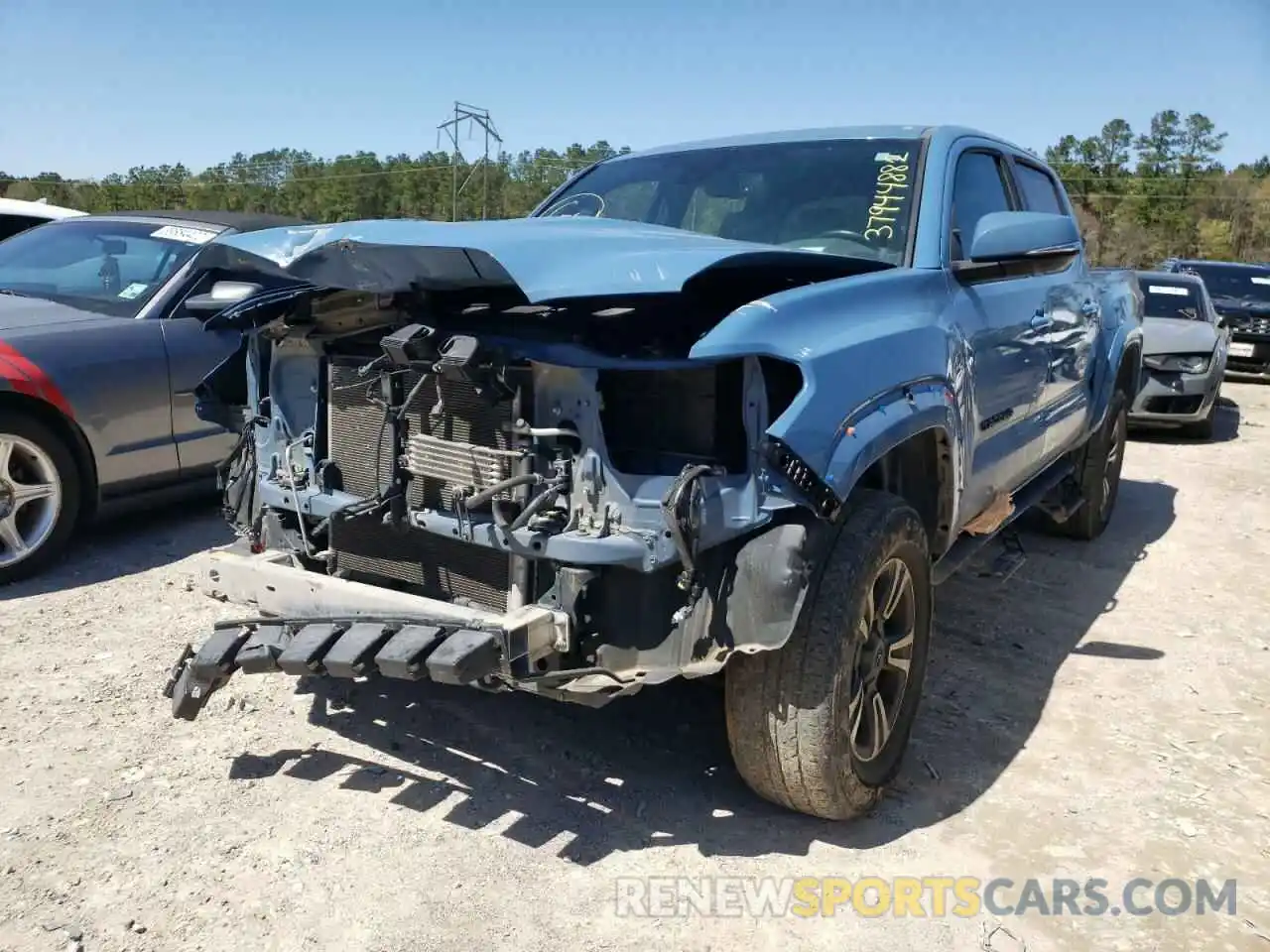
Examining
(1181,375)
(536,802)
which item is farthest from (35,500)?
(1181,375)

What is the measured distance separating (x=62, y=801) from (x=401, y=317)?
66.4 inches

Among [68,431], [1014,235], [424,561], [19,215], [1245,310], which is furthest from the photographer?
[1245,310]

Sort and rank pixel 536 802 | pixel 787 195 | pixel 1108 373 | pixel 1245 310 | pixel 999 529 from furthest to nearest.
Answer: pixel 1245 310
pixel 1108 373
pixel 999 529
pixel 787 195
pixel 536 802

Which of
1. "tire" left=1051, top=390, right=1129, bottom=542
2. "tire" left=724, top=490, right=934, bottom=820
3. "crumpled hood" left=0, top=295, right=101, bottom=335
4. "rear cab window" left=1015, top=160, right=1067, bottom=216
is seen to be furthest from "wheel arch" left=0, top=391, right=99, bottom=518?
"tire" left=1051, top=390, right=1129, bottom=542

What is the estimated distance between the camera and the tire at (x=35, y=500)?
4.49 meters

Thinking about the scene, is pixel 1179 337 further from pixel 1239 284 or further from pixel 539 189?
pixel 539 189

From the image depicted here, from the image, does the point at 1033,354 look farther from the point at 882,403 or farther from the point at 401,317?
the point at 401,317

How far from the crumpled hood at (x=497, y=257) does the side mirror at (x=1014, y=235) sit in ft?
2.19

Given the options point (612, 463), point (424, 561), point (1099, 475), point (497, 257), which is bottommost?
point (1099, 475)

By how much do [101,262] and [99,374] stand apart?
1143 millimetres

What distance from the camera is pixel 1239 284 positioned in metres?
14.5

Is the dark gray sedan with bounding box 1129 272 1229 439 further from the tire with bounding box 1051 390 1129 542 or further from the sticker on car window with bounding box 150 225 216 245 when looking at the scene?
the sticker on car window with bounding box 150 225 216 245

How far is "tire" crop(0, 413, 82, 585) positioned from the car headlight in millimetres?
9241

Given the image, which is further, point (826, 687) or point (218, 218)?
point (218, 218)
